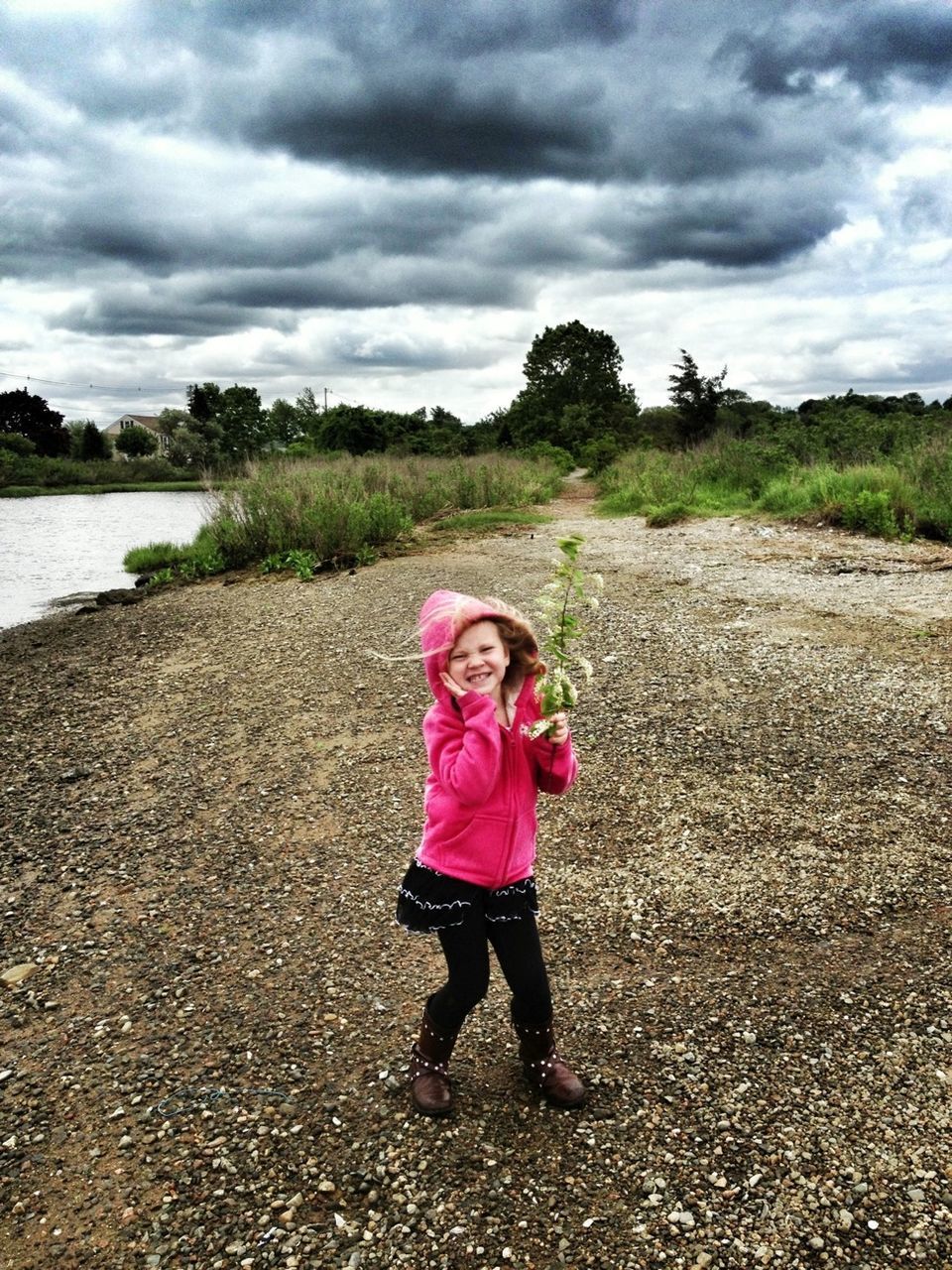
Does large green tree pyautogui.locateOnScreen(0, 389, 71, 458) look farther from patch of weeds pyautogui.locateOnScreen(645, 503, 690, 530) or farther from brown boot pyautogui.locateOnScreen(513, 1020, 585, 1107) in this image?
brown boot pyautogui.locateOnScreen(513, 1020, 585, 1107)

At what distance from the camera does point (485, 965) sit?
2570 mm

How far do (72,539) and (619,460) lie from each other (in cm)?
1635

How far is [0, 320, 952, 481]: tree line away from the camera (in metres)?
19.4

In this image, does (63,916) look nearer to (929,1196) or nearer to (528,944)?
(528,944)

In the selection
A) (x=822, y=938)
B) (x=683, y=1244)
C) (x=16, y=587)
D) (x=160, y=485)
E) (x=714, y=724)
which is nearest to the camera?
(x=683, y=1244)

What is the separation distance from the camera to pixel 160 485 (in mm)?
51375

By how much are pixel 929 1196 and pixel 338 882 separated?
264cm

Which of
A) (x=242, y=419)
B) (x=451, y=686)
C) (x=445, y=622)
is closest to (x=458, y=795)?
(x=451, y=686)

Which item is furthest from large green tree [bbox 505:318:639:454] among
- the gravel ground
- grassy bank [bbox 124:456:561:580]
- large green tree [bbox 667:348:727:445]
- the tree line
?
the gravel ground

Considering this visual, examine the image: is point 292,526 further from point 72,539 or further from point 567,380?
point 567,380

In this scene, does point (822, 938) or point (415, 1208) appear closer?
point (415, 1208)

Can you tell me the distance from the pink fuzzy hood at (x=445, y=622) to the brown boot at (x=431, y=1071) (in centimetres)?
103

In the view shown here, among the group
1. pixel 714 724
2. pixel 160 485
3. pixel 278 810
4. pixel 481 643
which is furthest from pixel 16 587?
pixel 160 485

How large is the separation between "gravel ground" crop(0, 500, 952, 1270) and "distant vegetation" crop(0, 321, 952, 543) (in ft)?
22.1
